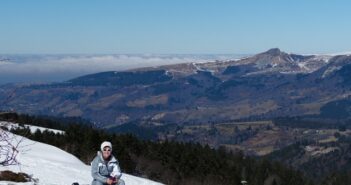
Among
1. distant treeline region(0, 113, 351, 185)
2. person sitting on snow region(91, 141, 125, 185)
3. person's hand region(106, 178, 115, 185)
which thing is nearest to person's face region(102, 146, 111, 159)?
person sitting on snow region(91, 141, 125, 185)

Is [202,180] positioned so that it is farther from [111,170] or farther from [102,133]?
[111,170]

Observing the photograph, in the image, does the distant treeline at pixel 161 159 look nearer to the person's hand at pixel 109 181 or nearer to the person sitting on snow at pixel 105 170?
the person sitting on snow at pixel 105 170

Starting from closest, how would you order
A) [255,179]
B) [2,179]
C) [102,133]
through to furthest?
[2,179] → [102,133] → [255,179]

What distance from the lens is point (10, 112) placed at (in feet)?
31.2

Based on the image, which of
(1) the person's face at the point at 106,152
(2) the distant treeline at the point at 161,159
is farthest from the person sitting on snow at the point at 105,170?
(2) the distant treeline at the point at 161,159

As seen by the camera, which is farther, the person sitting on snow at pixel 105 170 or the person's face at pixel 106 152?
the person sitting on snow at pixel 105 170

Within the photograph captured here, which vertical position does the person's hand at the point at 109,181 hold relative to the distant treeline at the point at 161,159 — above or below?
above

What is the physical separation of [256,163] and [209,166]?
30.4 m

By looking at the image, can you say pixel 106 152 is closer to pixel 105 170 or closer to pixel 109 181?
pixel 105 170

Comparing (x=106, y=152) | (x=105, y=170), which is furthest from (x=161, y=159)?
(x=106, y=152)

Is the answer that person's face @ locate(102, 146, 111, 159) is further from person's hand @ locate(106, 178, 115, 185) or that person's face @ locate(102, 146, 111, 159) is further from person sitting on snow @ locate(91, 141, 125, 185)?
person's hand @ locate(106, 178, 115, 185)

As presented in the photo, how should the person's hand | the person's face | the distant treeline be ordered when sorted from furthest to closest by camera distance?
the distant treeline
the person's hand
the person's face

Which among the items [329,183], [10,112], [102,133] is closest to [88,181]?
[10,112]

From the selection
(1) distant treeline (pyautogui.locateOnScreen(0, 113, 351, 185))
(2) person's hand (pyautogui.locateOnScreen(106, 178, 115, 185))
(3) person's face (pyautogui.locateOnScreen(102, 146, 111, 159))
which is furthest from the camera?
(1) distant treeline (pyautogui.locateOnScreen(0, 113, 351, 185))
